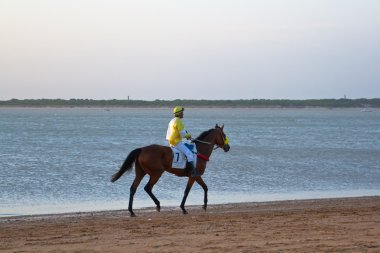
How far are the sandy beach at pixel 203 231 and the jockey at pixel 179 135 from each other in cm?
108

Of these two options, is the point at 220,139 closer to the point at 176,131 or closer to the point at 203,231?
the point at 176,131

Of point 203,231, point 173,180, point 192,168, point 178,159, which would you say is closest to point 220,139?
point 192,168

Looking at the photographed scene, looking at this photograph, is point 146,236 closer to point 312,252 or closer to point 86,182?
point 312,252

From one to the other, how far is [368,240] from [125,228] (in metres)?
4.03

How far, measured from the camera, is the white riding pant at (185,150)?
1593cm

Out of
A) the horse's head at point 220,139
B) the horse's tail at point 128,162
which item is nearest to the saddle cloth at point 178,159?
the horse's tail at point 128,162

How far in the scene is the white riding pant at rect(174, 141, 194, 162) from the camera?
52.3 feet

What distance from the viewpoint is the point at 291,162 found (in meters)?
35.2

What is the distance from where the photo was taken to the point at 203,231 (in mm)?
11898

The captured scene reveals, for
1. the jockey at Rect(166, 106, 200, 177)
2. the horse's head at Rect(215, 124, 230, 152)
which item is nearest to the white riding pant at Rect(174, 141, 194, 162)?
the jockey at Rect(166, 106, 200, 177)

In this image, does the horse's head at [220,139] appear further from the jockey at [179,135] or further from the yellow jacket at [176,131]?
the yellow jacket at [176,131]

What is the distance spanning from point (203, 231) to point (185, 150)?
14.0 feet

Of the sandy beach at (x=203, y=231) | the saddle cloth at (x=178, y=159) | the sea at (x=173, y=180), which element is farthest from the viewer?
the sea at (x=173, y=180)

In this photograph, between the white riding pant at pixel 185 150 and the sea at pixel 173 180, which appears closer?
the white riding pant at pixel 185 150
